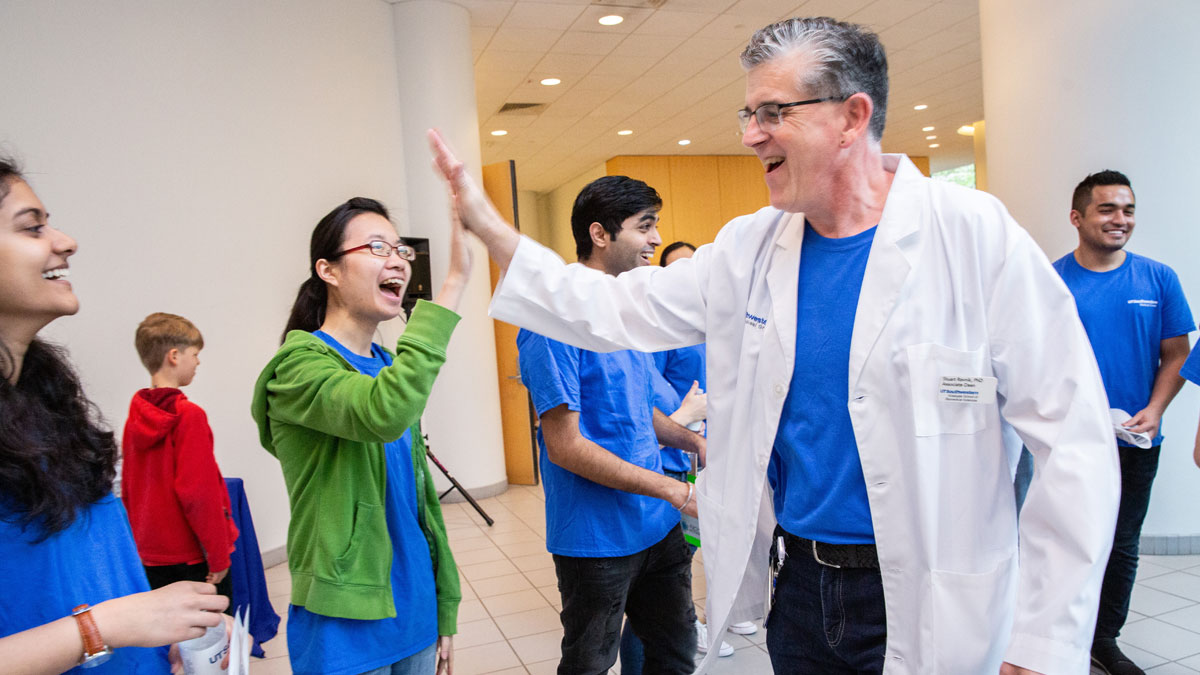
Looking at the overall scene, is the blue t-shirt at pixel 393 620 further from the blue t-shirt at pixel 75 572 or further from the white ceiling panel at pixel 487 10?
the white ceiling panel at pixel 487 10

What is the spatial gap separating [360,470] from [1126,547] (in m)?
3.09

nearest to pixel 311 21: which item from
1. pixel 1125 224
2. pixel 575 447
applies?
pixel 575 447

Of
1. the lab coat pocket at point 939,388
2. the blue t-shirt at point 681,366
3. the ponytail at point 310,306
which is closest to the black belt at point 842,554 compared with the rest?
the lab coat pocket at point 939,388

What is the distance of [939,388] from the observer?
137 cm

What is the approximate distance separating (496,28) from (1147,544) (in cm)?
594

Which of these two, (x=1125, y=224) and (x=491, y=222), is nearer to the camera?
(x=491, y=222)

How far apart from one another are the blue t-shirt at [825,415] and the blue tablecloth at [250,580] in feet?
9.01

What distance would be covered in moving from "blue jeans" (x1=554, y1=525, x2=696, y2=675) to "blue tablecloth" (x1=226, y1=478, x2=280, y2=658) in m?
1.77

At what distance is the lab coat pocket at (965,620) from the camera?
4.48ft

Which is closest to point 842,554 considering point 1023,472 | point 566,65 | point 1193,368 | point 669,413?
point 669,413

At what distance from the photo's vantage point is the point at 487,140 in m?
11.7

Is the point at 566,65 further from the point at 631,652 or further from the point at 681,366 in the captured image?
the point at 631,652

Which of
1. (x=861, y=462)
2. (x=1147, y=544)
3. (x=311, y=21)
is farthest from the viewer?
(x=311, y=21)

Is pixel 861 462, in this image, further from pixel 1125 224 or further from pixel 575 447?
pixel 1125 224
